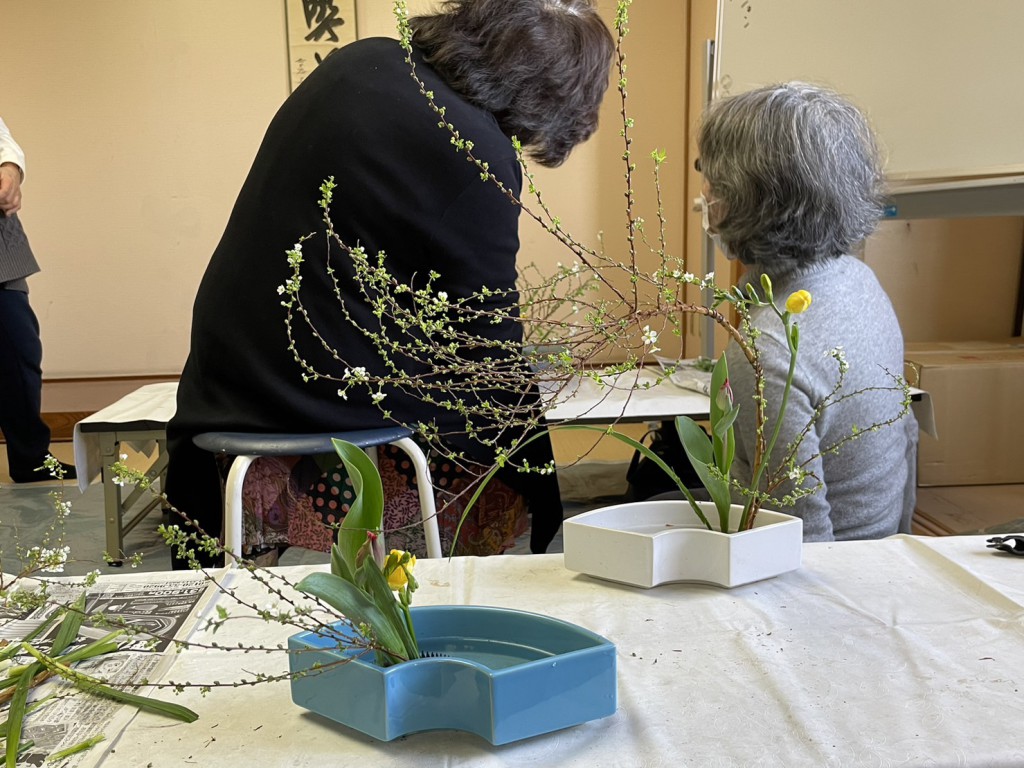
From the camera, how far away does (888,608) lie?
0.94m

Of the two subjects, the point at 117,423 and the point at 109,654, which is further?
the point at 117,423

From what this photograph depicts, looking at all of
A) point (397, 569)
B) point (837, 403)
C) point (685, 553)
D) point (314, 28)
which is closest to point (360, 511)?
point (397, 569)

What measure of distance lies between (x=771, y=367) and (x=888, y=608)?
1.58 ft

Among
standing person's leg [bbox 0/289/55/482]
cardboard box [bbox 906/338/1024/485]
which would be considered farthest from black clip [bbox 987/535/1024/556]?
standing person's leg [bbox 0/289/55/482]

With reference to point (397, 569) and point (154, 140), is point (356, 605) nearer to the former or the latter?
point (397, 569)

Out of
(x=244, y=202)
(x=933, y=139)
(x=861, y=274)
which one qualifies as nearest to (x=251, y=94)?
(x=933, y=139)

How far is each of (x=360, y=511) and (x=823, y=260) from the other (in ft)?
Result: 3.38

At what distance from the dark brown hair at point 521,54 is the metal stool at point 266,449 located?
56 centimetres

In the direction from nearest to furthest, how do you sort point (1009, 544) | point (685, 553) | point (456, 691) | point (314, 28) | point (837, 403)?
point (456, 691) < point (685, 553) < point (1009, 544) < point (837, 403) < point (314, 28)

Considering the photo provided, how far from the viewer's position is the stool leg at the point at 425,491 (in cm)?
153

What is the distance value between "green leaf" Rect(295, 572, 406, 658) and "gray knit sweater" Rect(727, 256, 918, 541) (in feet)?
2.53

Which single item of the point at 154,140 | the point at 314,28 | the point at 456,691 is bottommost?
the point at 456,691

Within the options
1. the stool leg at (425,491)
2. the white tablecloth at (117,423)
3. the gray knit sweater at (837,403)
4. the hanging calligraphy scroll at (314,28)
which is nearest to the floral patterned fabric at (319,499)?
the stool leg at (425,491)

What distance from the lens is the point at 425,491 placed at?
62.2 inches
